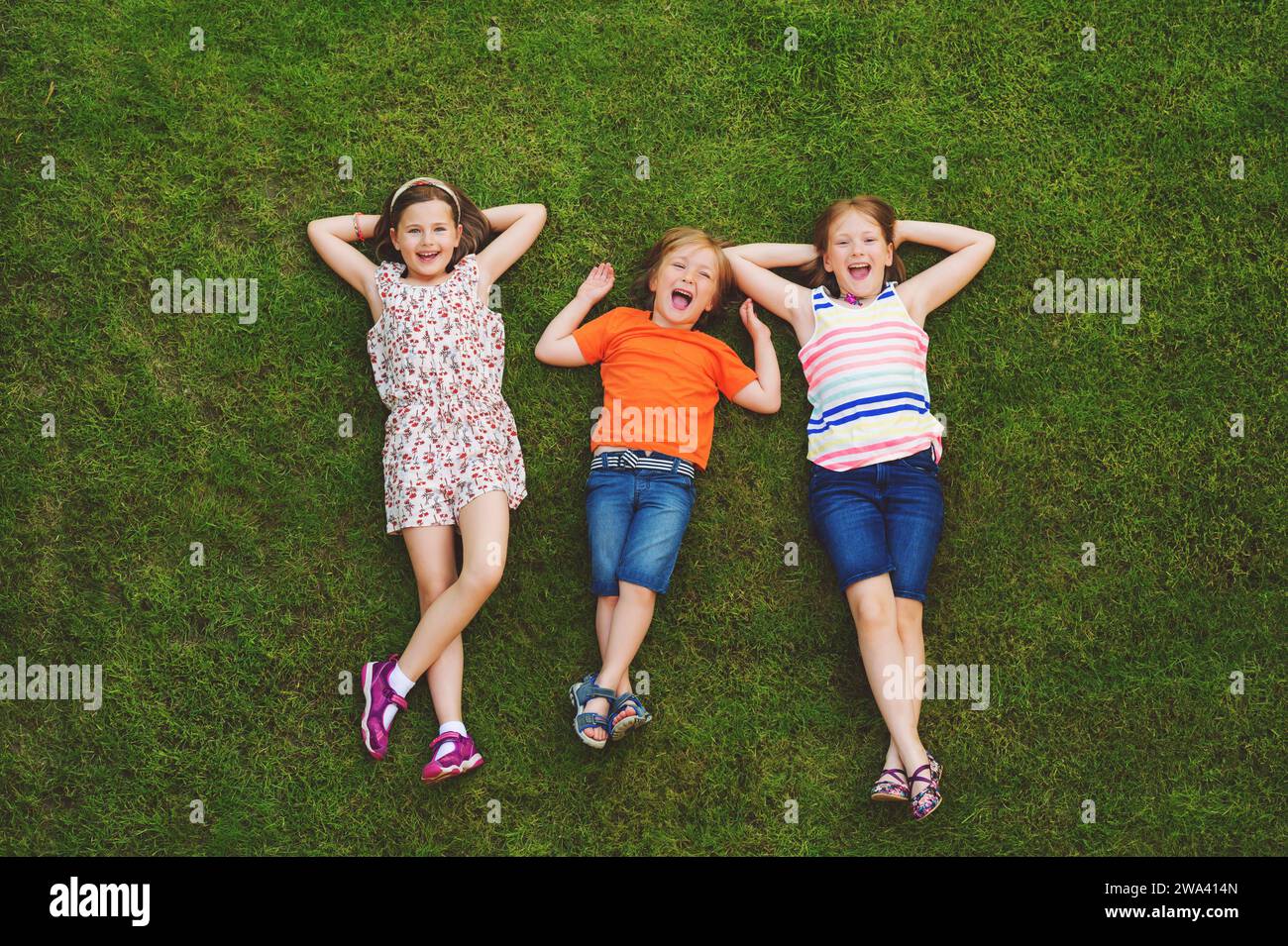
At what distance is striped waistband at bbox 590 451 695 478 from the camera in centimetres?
421

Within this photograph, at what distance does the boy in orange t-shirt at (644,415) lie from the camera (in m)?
4.12

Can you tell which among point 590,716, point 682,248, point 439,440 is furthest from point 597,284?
point 590,716

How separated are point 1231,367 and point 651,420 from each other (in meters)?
2.67

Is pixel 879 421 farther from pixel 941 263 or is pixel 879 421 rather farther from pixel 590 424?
pixel 590 424

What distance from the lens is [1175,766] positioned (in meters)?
4.25

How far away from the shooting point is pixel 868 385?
4.25 m

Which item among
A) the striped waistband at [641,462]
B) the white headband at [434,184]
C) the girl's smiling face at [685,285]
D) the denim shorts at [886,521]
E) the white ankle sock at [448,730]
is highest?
the white headband at [434,184]

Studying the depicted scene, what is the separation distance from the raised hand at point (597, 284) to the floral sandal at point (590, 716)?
170 cm

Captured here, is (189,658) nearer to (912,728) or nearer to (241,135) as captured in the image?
(241,135)

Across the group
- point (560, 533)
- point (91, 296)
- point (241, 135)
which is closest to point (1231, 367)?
point (560, 533)

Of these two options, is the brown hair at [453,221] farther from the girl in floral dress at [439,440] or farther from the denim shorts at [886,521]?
the denim shorts at [886,521]

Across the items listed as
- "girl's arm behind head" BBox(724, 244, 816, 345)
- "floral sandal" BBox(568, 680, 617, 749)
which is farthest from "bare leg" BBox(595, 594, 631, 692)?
"girl's arm behind head" BBox(724, 244, 816, 345)

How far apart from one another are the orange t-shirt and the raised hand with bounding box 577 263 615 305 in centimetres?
11

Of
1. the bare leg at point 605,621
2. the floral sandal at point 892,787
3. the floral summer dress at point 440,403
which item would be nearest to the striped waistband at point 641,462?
the floral summer dress at point 440,403
